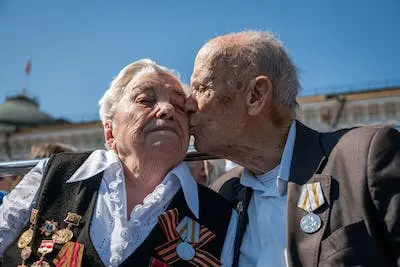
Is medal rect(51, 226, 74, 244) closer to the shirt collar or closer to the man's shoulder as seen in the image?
the shirt collar

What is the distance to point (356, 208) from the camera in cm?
201

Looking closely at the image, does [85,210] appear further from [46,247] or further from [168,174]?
[168,174]

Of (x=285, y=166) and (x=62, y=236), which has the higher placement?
(x=285, y=166)

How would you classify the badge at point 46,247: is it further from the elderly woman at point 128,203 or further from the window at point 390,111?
the window at point 390,111

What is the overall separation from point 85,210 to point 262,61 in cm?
115

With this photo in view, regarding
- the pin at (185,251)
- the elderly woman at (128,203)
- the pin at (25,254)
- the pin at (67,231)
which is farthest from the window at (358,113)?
the pin at (25,254)

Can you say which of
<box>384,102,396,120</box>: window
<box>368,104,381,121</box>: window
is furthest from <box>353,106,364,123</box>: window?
<box>384,102,396,120</box>: window

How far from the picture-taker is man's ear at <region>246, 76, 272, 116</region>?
2.57 m

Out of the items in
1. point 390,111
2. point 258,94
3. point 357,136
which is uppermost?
point 258,94

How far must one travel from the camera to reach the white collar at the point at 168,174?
2463 millimetres

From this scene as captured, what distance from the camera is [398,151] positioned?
203cm

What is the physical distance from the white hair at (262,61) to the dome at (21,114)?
33.5 m

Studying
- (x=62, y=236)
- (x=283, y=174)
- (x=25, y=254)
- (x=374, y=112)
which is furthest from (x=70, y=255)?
(x=374, y=112)

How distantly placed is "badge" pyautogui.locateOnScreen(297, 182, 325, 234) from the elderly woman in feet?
1.48
